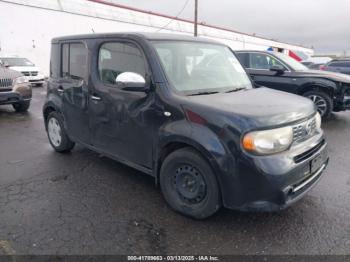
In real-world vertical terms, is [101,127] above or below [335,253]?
above

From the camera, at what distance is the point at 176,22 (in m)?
27.3

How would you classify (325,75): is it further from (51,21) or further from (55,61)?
(51,21)

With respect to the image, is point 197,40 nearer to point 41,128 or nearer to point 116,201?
point 116,201

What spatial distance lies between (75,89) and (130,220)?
208 centimetres

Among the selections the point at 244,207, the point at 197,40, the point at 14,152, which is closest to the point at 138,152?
the point at 244,207

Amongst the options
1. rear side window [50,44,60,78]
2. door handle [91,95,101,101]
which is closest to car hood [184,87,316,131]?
door handle [91,95,101,101]

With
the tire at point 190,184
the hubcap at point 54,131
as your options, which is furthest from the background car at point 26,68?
the tire at point 190,184

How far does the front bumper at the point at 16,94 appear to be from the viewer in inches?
311

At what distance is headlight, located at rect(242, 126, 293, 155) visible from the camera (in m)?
2.56

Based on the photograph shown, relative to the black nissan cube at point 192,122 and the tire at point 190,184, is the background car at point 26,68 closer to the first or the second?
the black nissan cube at point 192,122

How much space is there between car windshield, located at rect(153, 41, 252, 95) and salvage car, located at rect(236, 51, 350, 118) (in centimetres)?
307

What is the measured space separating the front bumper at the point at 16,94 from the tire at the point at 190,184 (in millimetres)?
6474

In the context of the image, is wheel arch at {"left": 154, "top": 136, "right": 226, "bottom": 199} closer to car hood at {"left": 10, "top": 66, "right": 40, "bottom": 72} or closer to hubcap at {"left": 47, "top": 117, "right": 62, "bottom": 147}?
hubcap at {"left": 47, "top": 117, "right": 62, "bottom": 147}

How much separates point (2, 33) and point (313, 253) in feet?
63.1
